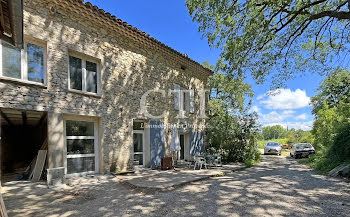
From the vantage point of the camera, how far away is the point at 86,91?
7289 mm

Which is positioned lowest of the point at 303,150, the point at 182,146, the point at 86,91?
the point at 303,150

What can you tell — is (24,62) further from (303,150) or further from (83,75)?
(303,150)

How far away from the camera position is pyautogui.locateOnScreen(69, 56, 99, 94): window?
23.1 feet

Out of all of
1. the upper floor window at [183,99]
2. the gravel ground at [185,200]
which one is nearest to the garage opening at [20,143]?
the gravel ground at [185,200]

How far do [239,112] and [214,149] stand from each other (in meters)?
3.33

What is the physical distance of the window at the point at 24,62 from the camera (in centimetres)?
555

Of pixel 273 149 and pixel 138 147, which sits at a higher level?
pixel 138 147

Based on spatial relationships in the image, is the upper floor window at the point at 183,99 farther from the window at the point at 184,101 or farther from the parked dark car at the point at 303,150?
the parked dark car at the point at 303,150

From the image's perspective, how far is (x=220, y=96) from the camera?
19922mm

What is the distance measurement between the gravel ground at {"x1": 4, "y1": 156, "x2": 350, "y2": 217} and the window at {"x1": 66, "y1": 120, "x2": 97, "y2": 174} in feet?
2.35

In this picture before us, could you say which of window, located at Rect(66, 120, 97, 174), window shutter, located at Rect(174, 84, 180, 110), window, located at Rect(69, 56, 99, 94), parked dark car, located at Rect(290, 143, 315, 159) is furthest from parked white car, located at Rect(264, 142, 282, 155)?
window, located at Rect(69, 56, 99, 94)

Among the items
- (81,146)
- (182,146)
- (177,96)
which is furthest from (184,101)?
(81,146)

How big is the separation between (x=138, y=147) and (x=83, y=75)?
4.04 m

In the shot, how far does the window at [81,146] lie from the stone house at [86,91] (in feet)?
0.11
